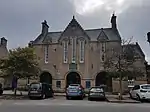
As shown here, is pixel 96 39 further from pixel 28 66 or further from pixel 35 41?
pixel 28 66

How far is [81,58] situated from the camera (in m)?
36.5

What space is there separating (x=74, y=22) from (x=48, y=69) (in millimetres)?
8725

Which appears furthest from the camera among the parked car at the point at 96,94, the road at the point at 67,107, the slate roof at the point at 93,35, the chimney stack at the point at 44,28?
the chimney stack at the point at 44,28

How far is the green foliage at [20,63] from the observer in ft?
85.7

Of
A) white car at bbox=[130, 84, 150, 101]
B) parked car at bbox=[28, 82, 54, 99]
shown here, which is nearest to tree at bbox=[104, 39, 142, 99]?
white car at bbox=[130, 84, 150, 101]

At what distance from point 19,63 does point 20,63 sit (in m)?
0.11

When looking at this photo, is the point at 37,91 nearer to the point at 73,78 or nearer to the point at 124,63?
the point at 124,63

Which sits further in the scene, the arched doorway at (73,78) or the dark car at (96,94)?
the arched doorway at (73,78)

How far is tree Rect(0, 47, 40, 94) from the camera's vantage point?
26109 millimetres

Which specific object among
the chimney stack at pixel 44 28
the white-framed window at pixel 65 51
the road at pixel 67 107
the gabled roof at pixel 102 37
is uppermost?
the chimney stack at pixel 44 28

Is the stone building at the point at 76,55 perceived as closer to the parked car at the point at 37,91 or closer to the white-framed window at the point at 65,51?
the white-framed window at the point at 65,51

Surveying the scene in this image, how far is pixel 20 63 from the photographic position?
26.1 meters

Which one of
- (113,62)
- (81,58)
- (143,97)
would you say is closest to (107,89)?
(81,58)

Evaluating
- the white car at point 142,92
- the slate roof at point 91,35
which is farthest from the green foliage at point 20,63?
the white car at point 142,92
